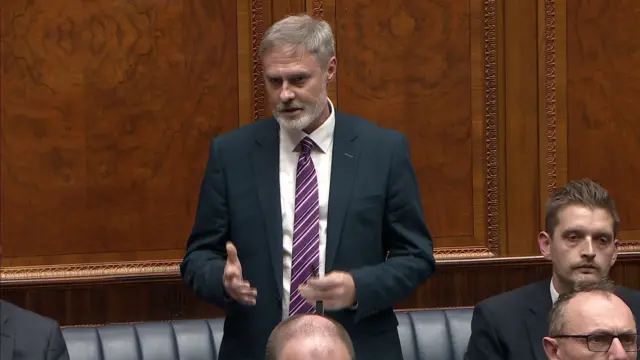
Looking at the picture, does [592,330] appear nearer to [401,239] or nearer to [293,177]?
[401,239]

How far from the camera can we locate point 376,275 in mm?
2541

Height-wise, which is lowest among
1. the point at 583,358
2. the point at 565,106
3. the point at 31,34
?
the point at 583,358

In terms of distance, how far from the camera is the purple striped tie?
2.60 metres

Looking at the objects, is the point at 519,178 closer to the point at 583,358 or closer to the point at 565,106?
the point at 565,106

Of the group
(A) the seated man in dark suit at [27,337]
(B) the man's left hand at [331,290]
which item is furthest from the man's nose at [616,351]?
(A) the seated man in dark suit at [27,337]

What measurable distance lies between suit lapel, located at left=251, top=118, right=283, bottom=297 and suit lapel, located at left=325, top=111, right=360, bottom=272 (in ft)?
0.35

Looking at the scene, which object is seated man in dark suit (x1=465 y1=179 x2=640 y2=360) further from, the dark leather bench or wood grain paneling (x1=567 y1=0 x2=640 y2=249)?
wood grain paneling (x1=567 y1=0 x2=640 y2=249)

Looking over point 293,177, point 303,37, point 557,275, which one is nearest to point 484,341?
point 557,275

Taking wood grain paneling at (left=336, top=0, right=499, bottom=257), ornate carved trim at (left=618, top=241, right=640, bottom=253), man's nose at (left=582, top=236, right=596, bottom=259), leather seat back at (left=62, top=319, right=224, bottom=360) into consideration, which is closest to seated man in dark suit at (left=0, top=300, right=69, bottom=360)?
leather seat back at (left=62, top=319, right=224, bottom=360)

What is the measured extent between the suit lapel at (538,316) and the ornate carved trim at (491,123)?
0.77 m

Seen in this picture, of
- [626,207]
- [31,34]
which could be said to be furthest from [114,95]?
[626,207]

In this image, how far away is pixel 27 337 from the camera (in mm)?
2373

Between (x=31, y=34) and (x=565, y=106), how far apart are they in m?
1.51

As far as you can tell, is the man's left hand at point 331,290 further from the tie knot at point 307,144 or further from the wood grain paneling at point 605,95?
the wood grain paneling at point 605,95
